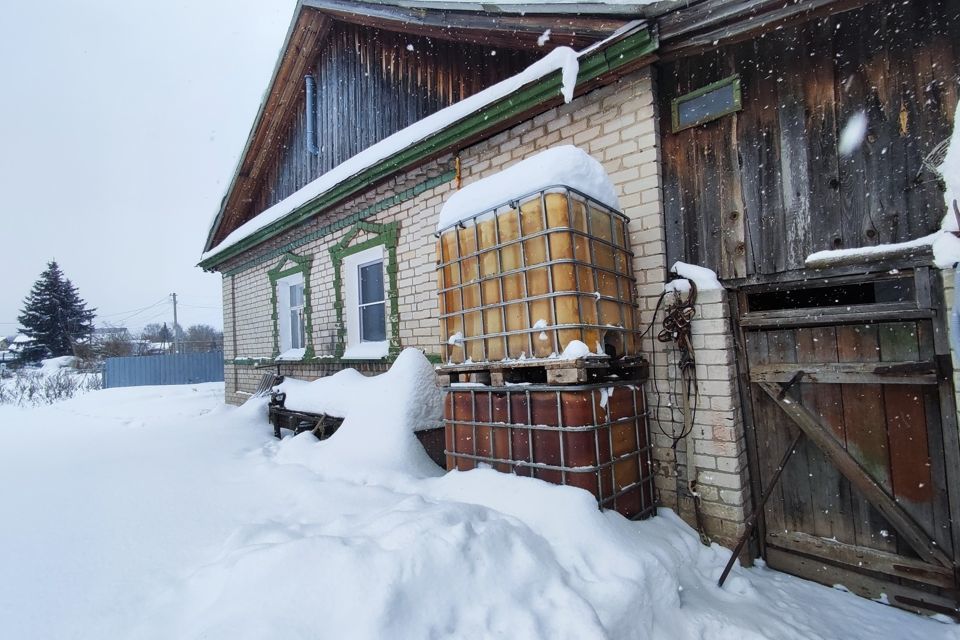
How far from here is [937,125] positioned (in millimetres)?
2441

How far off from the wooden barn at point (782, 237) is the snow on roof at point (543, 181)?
48 cm

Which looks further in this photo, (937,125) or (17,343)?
(17,343)

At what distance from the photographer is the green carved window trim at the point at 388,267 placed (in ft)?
17.9

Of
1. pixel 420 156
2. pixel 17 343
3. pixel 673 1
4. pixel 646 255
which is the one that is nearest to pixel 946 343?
pixel 646 255

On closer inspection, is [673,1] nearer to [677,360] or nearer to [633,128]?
[633,128]

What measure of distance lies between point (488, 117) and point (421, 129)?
118cm

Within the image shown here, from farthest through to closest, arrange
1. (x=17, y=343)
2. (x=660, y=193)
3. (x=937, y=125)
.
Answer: (x=17, y=343) < (x=660, y=193) < (x=937, y=125)

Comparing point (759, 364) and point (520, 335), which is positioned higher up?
point (520, 335)

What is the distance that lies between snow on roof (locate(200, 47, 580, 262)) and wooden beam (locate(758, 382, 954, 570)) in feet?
9.39

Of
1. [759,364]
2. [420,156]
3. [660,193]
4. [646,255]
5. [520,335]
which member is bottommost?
[759,364]

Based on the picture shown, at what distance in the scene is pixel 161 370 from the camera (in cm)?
1992

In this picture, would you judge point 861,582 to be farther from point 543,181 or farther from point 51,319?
point 51,319

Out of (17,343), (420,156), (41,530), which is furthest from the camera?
(17,343)

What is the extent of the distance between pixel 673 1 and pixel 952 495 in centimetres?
353
